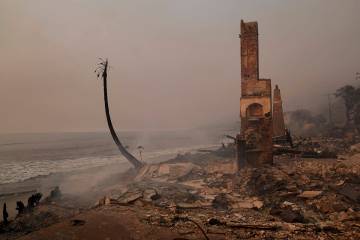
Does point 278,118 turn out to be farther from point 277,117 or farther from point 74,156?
point 74,156

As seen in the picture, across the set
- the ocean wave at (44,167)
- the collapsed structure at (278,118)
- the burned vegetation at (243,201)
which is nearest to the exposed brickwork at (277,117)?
the collapsed structure at (278,118)

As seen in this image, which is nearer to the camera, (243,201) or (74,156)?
(243,201)

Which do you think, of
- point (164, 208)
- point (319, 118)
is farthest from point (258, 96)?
point (319, 118)

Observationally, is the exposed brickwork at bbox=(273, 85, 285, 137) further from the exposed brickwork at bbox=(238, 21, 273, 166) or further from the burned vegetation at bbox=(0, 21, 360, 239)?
the exposed brickwork at bbox=(238, 21, 273, 166)

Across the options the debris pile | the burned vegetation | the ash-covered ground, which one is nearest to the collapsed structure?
the burned vegetation

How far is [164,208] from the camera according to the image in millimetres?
8789

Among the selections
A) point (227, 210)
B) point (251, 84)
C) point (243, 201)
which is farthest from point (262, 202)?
point (251, 84)

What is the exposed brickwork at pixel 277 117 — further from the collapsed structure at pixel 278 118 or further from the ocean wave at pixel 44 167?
the ocean wave at pixel 44 167

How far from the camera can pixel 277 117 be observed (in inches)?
966

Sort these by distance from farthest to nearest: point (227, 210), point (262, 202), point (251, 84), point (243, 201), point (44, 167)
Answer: point (44, 167) → point (251, 84) → point (243, 201) → point (262, 202) → point (227, 210)

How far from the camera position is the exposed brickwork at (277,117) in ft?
79.6

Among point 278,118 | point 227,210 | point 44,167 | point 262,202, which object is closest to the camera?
point 227,210

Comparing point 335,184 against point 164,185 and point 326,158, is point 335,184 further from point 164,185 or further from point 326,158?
point 164,185

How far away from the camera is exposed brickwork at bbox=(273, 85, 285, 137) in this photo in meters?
24.2
